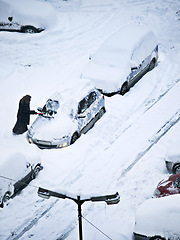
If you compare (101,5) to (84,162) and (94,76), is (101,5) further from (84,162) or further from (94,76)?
(84,162)

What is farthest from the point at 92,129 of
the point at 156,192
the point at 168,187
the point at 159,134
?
the point at 168,187

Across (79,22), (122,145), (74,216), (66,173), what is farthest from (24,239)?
(79,22)

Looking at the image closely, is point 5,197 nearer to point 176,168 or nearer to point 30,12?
point 176,168

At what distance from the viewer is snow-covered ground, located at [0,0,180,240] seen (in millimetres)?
8383

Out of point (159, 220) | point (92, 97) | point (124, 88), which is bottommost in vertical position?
point (159, 220)

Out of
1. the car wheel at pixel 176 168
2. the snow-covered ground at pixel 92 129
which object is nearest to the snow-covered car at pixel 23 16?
the snow-covered ground at pixel 92 129

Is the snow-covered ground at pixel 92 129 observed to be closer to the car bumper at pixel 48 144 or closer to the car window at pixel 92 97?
the car bumper at pixel 48 144

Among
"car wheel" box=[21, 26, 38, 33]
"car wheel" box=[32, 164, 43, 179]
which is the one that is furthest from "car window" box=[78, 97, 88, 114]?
"car wheel" box=[21, 26, 38, 33]

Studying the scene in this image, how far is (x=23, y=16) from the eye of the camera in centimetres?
1775

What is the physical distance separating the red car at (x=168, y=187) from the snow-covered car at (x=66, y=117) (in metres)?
3.61

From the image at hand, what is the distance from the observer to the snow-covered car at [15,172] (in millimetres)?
8445

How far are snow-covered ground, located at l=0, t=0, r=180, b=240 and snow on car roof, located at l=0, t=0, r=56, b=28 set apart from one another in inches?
27.1

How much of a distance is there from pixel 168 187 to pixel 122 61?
274 inches

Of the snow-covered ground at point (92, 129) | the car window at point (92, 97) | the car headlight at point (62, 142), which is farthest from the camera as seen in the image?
the car window at point (92, 97)
